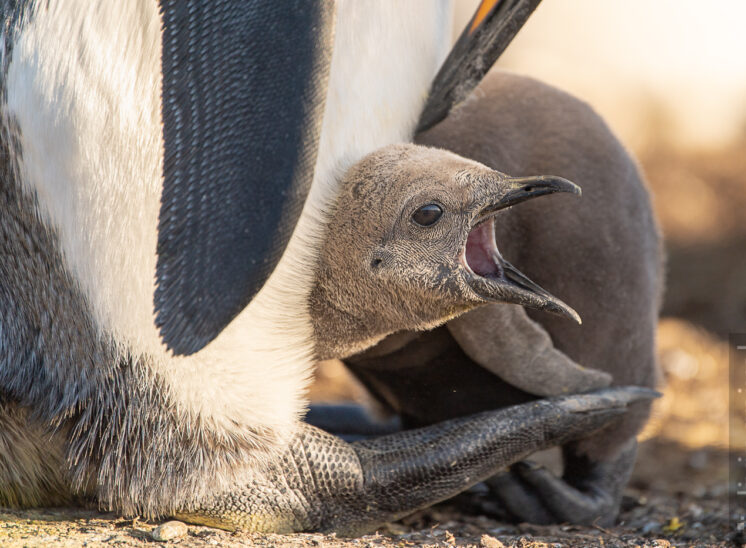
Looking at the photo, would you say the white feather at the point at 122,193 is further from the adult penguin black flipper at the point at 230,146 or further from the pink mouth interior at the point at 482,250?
the pink mouth interior at the point at 482,250

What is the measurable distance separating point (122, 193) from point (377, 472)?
28.8 inches

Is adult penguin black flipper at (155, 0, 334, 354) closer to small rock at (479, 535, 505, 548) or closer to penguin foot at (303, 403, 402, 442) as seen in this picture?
small rock at (479, 535, 505, 548)

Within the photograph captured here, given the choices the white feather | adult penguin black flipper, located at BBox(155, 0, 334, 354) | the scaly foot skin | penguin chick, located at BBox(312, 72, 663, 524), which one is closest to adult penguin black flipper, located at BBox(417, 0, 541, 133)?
penguin chick, located at BBox(312, 72, 663, 524)

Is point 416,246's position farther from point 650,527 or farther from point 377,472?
point 650,527

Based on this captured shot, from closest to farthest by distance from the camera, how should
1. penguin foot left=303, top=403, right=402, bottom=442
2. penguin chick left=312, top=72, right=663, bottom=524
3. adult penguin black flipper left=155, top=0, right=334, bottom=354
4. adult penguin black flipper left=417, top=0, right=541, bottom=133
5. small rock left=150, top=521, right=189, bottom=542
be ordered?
1. adult penguin black flipper left=155, top=0, right=334, bottom=354
2. small rock left=150, top=521, right=189, bottom=542
3. adult penguin black flipper left=417, top=0, right=541, bottom=133
4. penguin chick left=312, top=72, right=663, bottom=524
5. penguin foot left=303, top=403, right=402, bottom=442

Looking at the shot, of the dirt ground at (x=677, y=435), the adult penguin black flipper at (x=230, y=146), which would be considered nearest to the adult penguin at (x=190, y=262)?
the adult penguin black flipper at (x=230, y=146)

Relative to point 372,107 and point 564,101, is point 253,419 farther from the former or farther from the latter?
point 564,101

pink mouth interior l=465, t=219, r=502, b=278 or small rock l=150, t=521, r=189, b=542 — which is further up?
pink mouth interior l=465, t=219, r=502, b=278

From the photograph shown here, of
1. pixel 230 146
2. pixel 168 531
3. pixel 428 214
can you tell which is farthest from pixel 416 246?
pixel 168 531

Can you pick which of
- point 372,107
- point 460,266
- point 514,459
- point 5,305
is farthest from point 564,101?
point 5,305

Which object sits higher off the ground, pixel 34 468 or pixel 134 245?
pixel 134 245

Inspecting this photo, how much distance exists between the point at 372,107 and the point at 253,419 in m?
0.67

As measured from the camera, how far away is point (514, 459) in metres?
1.82

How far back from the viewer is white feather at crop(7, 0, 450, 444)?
150 cm
